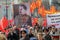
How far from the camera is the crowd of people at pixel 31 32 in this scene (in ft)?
7.08

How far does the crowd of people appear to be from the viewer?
216 cm

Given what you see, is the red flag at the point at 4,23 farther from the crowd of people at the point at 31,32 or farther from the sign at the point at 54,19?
the sign at the point at 54,19

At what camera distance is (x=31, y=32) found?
2.19 meters

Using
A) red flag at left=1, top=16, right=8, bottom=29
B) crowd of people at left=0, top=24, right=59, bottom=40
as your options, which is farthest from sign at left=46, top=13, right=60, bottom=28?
red flag at left=1, top=16, right=8, bottom=29

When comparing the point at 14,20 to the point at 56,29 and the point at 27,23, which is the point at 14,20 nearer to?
the point at 27,23

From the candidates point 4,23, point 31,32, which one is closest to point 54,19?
point 31,32

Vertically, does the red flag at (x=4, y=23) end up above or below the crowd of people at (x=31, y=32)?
above

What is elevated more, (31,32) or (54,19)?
(54,19)

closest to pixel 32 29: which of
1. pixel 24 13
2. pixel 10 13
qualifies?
pixel 24 13

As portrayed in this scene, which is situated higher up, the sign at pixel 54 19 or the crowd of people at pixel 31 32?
the sign at pixel 54 19

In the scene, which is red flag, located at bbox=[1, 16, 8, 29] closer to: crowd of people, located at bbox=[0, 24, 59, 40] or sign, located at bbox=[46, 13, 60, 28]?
crowd of people, located at bbox=[0, 24, 59, 40]

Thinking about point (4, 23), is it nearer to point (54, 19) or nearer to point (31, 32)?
point (31, 32)

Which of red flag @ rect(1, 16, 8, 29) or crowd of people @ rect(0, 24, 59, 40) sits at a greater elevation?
red flag @ rect(1, 16, 8, 29)

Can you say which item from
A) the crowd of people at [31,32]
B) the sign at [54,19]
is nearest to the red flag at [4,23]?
the crowd of people at [31,32]
